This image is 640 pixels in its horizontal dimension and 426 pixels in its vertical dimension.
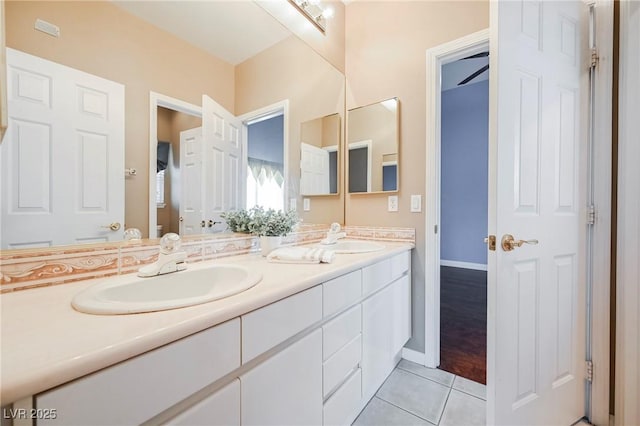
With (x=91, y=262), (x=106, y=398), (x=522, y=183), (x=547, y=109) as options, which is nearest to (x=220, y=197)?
(x=91, y=262)

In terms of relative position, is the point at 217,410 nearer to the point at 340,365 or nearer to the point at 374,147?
the point at 340,365

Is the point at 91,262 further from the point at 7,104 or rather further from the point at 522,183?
the point at 522,183

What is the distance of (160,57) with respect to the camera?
3.49 feet

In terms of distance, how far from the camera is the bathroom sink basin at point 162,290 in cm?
61

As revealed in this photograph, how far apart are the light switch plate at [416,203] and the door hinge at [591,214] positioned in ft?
2.66

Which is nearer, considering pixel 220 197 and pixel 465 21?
pixel 220 197

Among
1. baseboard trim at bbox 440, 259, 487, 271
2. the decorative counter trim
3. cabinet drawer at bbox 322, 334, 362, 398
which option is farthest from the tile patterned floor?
baseboard trim at bbox 440, 259, 487, 271

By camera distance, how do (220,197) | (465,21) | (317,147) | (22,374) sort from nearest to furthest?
(22,374)
(220,197)
(465,21)
(317,147)

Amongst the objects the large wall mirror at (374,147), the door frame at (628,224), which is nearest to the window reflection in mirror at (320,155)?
the large wall mirror at (374,147)

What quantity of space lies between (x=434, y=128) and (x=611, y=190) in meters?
0.92

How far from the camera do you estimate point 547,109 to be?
3.82 ft

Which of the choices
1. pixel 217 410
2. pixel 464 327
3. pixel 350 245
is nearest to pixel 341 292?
pixel 217 410

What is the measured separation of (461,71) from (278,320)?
436cm

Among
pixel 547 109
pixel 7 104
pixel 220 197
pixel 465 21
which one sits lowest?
pixel 220 197
